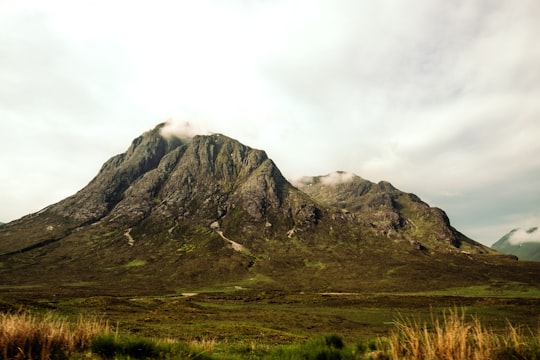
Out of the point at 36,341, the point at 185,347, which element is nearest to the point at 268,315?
the point at 185,347

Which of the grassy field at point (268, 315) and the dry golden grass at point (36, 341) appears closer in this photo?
the dry golden grass at point (36, 341)

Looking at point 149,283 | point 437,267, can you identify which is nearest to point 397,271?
point 437,267

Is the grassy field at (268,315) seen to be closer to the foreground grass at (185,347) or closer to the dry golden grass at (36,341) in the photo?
the foreground grass at (185,347)

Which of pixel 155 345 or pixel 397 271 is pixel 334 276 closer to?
pixel 397 271

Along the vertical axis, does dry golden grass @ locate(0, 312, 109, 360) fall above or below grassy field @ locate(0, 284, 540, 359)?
above

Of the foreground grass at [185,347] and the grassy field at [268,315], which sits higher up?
the foreground grass at [185,347]

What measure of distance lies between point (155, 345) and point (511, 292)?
157m

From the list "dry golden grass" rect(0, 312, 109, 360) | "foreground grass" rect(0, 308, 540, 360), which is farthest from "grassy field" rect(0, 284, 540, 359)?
"dry golden grass" rect(0, 312, 109, 360)

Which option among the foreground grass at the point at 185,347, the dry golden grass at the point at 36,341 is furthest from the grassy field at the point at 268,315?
the dry golden grass at the point at 36,341

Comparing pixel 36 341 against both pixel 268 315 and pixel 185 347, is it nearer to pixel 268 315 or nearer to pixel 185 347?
pixel 185 347

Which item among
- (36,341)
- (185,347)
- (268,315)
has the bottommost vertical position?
(268,315)

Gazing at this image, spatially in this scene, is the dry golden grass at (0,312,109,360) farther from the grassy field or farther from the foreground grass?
the grassy field

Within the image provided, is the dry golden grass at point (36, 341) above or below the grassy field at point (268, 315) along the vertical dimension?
above

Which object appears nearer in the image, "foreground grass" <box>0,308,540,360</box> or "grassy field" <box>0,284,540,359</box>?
"foreground grass" <box>0,308,540,360</box>
